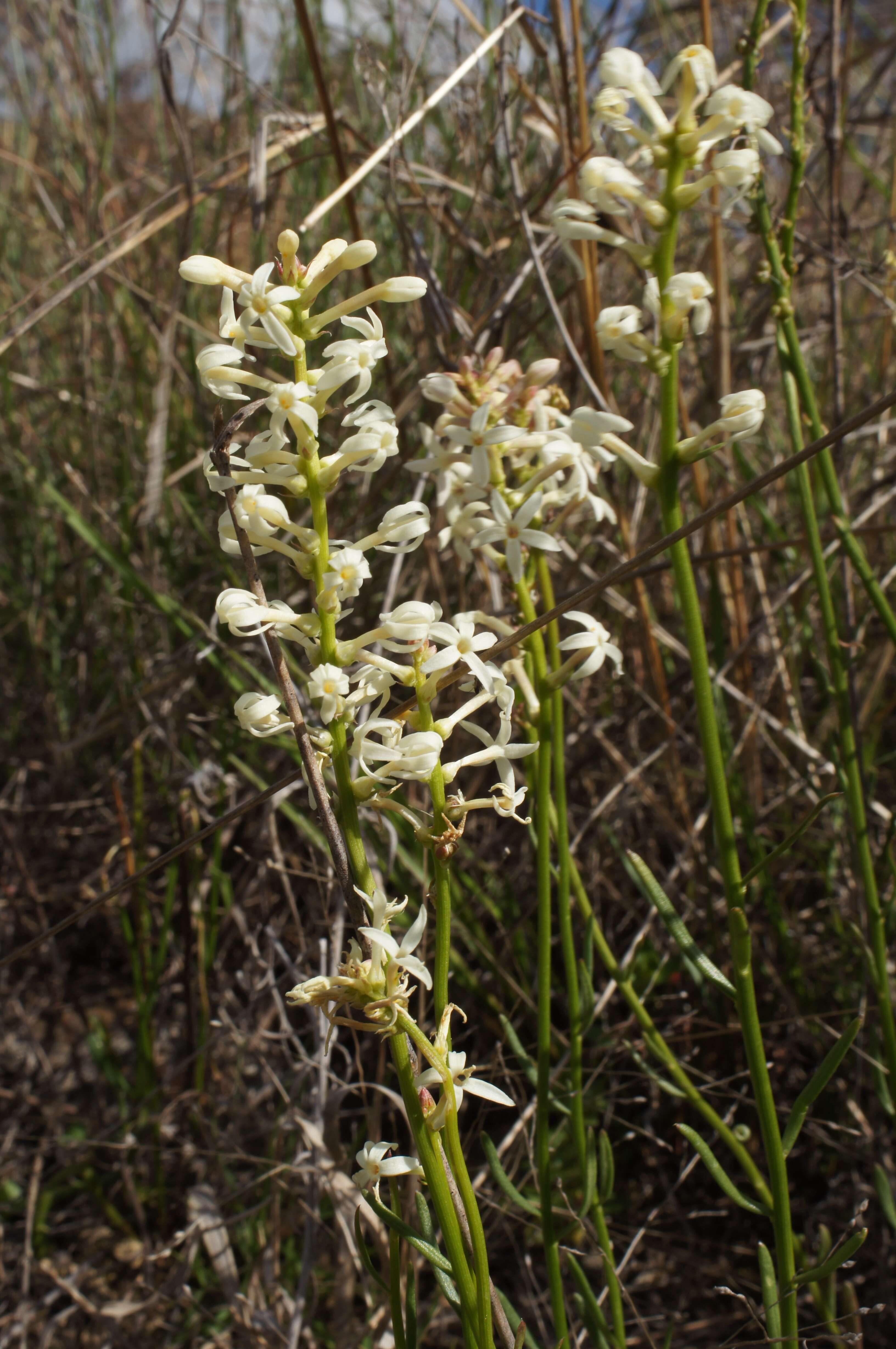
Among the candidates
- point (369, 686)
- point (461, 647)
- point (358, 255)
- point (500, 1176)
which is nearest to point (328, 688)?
point (369, 686)

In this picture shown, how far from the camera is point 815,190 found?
380 centimetres

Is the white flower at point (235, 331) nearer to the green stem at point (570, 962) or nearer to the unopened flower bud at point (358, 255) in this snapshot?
the unopened flower bud at point (358, 255)

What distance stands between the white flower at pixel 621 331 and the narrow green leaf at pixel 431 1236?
1.03m

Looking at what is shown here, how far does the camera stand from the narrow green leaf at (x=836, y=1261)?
111 cm

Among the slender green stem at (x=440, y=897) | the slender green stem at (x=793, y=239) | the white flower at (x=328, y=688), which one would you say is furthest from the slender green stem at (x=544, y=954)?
the slender green stem at (x=793, y=239)

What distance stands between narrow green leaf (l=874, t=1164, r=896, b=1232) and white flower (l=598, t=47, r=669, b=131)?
1.71 metres

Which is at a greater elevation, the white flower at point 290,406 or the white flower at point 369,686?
the white flower at point 290,406

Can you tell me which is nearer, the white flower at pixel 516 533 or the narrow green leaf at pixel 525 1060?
the white flower at pixel 516 533

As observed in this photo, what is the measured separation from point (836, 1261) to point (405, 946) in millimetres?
718

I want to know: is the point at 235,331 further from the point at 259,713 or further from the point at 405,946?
the point at 405,946

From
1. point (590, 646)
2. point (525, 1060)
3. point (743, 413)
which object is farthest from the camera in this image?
point (525, 1060)

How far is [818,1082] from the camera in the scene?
1.17 metres

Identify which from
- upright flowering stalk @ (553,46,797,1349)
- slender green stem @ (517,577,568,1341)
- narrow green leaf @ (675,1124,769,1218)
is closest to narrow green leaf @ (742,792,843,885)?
upright flowering stalk @ (553,46,797,1349)

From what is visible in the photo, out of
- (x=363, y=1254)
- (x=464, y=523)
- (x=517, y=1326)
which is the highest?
(x=464, y=523)
